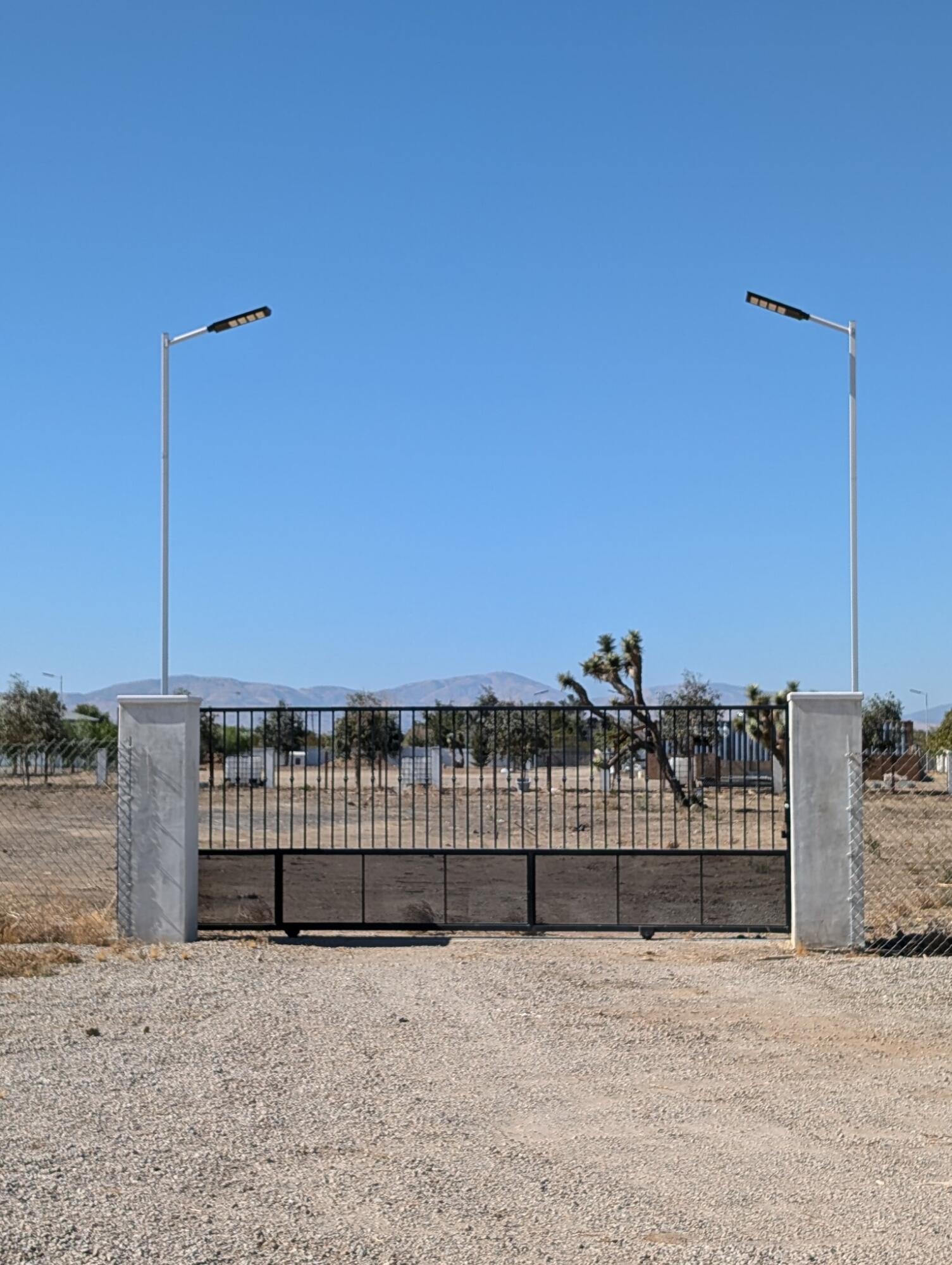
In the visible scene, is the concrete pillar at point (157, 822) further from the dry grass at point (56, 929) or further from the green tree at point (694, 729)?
the green tree at point (694, 729)

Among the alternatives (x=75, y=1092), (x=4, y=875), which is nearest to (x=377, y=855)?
(x=75, y=1092)

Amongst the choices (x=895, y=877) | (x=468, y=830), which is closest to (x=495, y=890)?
(x=468, y=830)

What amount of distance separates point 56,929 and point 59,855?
500 inches

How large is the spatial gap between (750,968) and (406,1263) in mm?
8470

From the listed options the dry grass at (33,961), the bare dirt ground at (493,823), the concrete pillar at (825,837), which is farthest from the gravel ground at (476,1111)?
the bare dirt ground at (493,823)

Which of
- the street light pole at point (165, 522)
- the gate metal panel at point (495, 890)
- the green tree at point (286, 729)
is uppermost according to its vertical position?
the street light pole at point (165, 522)

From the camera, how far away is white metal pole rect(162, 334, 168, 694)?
49.5ft

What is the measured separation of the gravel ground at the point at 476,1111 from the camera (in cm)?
608

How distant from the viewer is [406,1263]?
571 centimetres

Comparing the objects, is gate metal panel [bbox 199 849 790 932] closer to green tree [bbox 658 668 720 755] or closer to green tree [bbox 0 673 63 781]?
green tree [bbox 658 668 720 755]

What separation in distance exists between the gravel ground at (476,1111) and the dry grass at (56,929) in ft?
3.31

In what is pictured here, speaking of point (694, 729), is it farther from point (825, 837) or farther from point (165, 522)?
point (165, 522)

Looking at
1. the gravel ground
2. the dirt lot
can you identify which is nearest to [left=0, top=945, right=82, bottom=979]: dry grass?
the gravel ground

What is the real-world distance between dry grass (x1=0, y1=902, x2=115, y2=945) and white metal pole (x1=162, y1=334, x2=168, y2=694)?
8.75 ft
